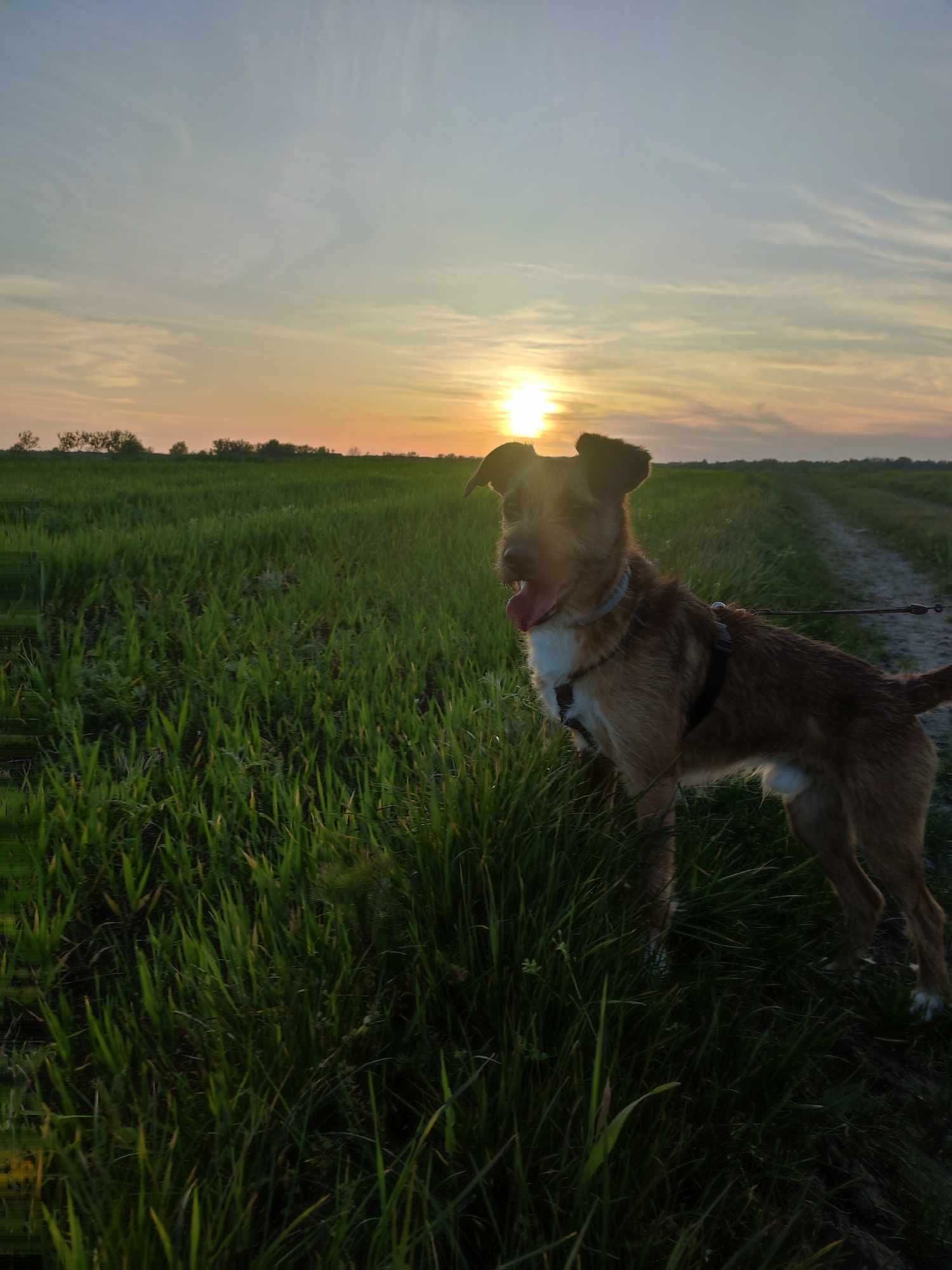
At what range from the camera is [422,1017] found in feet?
6.90

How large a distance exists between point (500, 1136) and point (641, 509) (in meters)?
17.8

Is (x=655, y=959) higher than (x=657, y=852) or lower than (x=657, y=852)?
lower

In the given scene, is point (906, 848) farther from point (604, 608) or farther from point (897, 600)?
point (897, 600)

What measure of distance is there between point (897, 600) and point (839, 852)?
980 centimetres

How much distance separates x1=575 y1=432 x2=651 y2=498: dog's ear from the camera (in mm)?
3570

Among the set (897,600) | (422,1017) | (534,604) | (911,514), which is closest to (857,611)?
(534,604)

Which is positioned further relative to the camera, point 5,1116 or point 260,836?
point 260,836

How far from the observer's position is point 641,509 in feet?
60.6

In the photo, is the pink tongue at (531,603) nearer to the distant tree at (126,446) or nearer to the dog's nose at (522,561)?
the dog's nose at (522,561)

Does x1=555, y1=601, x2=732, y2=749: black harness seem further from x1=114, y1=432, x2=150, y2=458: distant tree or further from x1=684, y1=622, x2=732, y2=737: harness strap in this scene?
x1=114, y1=432, x2=150, y2=458: distant tree

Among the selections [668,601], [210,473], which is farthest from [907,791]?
[210,473]

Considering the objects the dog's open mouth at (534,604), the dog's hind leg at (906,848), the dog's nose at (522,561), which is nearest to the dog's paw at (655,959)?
the dog's hind leg at (906,848)

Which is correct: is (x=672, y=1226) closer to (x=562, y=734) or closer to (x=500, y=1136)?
(x=500, y=1136)

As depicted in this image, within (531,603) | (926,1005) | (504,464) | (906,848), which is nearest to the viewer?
(926,1005)
